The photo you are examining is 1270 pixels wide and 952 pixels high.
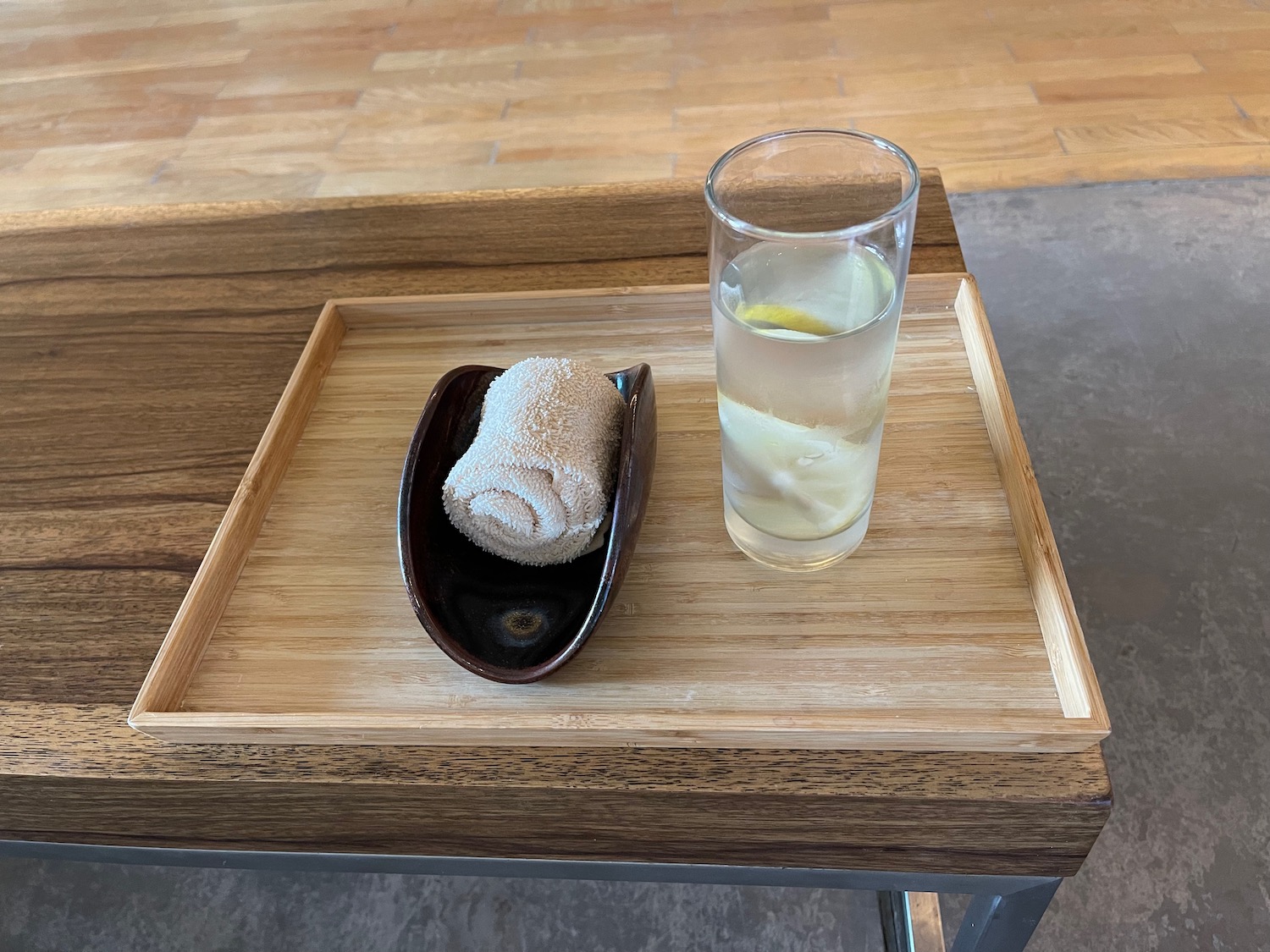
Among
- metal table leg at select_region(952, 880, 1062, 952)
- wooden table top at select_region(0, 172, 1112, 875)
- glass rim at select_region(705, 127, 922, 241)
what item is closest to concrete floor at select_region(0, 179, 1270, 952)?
metal table leg at select_region(952, 880, 1062, 952)

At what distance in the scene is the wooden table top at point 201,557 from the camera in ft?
1.18

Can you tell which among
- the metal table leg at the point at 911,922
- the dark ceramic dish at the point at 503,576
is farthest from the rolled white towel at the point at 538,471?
the metal table leg at the point at 911,922

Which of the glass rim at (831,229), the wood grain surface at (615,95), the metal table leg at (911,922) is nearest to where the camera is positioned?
the glass rim at (831,229)

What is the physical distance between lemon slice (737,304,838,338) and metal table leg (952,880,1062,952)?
0.26m

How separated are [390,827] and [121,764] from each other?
113 mm

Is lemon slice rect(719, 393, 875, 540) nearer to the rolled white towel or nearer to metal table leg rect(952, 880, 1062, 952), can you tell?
the rolled white towel

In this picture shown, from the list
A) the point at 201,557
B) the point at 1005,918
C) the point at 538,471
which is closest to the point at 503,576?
the point at 538,471

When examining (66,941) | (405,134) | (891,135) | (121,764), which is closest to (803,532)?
(121,764)

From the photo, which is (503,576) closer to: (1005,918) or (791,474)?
(791,474)

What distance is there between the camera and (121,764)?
1.27 ft

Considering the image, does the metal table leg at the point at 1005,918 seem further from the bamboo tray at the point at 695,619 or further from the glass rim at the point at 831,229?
the glass rim at the point at 831,229

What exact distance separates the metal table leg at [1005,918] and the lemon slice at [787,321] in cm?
26

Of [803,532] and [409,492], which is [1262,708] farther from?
[409,492]

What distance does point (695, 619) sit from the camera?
399 millimetres
